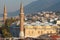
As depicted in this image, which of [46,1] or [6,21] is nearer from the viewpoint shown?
[6,21]

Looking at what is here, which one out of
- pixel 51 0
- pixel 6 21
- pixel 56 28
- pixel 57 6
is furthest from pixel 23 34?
pixel 51 0

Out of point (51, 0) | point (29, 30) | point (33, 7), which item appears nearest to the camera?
point (29, 30)

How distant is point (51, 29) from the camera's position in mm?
30891

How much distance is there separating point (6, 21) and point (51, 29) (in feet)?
24.3

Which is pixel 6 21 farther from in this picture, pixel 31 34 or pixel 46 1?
pixel 46 1

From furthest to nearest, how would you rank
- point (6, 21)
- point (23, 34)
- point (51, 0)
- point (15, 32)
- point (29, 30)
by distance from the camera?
point (51, 0)
point (6, 21)
point (15, 32)
point (29, 30)
point (23, 34)

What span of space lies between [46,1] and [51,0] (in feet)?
11.4

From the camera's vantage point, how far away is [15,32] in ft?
113

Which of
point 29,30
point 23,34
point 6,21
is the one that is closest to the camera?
point 23,34

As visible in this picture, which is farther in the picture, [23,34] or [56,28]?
[56,28]

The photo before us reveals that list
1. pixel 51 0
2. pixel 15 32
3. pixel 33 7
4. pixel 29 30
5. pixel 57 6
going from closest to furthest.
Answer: pixel 29 30
pixel 15 32
pixel 57 6
pixel 33 7
pixel 51 0

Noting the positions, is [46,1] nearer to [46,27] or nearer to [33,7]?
[33,7]

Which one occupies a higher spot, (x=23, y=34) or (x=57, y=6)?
(x=57, y=6)

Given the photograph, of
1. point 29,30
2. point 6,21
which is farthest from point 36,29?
point 6,21
